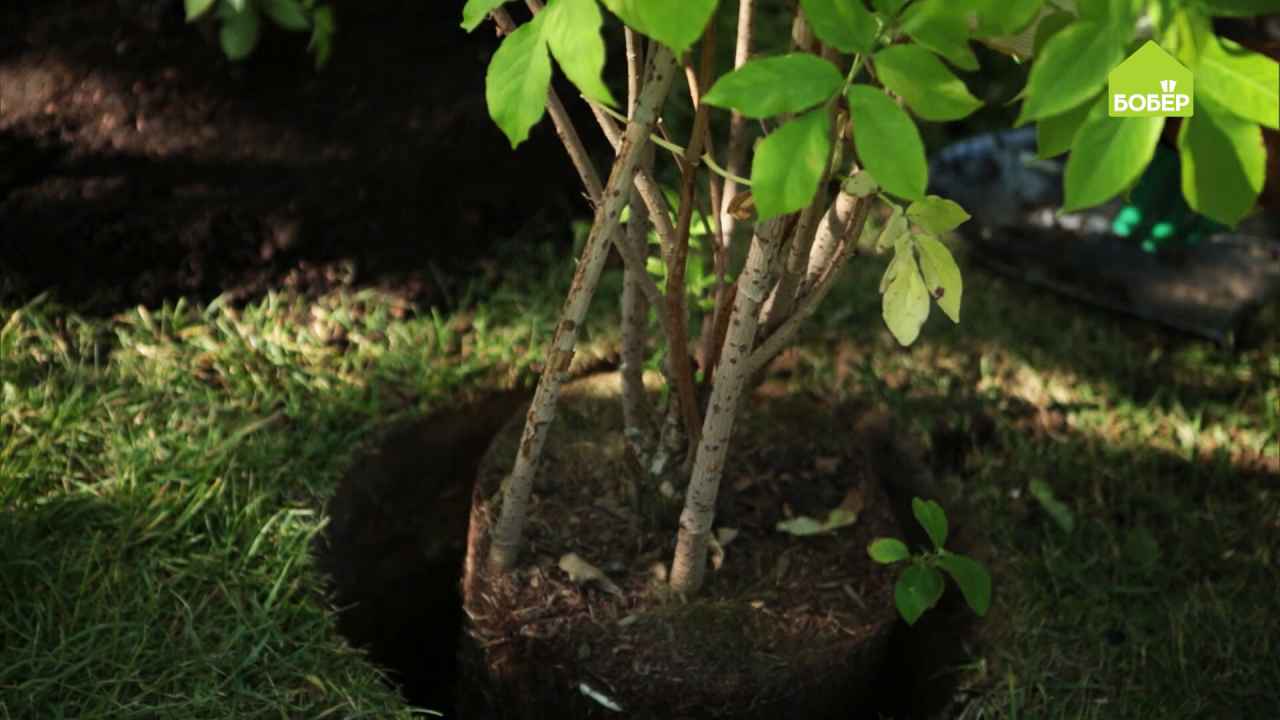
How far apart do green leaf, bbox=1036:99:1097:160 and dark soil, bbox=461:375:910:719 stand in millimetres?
1031

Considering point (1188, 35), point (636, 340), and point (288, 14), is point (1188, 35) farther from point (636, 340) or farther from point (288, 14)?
point (288, 14)

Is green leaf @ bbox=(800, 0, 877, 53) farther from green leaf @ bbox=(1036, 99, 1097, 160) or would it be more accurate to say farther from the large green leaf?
the large green leaf

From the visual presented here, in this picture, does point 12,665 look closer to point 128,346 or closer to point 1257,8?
point 128,346

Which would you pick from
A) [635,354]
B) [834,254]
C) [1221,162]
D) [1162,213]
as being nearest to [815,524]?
[635,354]

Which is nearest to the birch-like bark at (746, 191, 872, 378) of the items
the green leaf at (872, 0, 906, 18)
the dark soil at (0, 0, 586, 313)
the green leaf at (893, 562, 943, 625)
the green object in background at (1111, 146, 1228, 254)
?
the green leaf at (893, 562, 943, 625)

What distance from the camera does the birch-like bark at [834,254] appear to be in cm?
163

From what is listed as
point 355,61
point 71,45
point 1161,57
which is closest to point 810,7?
point 1161,57

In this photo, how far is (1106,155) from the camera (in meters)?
0.93

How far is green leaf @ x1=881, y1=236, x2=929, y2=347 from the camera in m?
1.40

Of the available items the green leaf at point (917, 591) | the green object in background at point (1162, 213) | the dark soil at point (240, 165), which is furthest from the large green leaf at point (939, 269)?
the dark soil at point (240, 165)

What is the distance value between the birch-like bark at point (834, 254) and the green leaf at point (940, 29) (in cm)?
52

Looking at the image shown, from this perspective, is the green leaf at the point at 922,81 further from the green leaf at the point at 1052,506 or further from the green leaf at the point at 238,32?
the green leaf at the point at 238,32

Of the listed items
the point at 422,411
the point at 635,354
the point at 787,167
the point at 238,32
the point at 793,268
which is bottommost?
the point at 422,411

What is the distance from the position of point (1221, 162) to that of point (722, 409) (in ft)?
2.88
